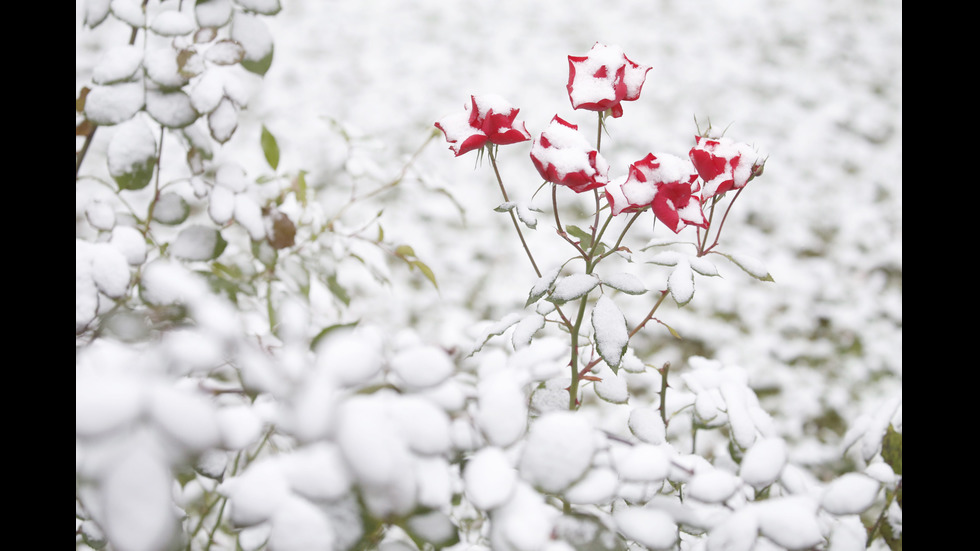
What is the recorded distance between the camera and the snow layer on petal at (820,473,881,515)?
1.62 feet

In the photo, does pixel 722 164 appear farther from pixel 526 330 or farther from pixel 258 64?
pixel 258 64

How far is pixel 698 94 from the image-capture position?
3.09m

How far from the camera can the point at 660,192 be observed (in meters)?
0.62

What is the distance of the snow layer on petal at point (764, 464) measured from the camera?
511 mm

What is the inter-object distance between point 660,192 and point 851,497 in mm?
309

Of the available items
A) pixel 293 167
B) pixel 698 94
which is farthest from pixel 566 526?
pixel 698 94

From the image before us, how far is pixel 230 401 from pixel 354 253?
42 centimetres

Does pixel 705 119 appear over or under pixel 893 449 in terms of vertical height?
over

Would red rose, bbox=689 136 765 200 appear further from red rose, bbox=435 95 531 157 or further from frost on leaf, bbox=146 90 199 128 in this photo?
frost on leaf, bbox=146 90 199 128

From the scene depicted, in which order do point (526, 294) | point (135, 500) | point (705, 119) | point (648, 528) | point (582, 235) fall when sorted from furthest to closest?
point (705, 119)
point (526, 294)
point (582, 235)
point (648, 528)
point (135, 500)

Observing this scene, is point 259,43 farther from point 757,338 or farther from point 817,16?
point 817,16

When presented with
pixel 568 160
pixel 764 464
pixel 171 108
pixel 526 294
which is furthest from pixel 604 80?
pixel 526 294

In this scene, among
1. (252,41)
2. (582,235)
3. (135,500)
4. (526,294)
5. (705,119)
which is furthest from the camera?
(705,119)

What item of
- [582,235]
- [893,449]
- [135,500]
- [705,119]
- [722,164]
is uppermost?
[705,119]
